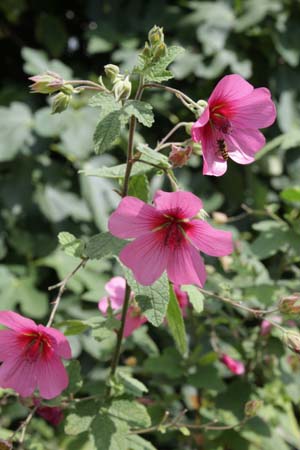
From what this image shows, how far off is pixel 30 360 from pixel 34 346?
2 cm

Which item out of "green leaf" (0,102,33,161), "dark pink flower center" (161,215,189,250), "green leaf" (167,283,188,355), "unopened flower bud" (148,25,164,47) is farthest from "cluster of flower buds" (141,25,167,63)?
"green leaf" (0,102,33,161)

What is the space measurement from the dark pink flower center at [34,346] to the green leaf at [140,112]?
332 millimetres

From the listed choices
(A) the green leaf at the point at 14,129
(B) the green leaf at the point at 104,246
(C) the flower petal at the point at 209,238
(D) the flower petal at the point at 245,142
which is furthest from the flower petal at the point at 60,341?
(A) the green leaf at the point at 14,129

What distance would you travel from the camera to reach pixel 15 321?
85 cm

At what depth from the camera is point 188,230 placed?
2.80 ft

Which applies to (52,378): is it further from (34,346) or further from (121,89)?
(121,89)

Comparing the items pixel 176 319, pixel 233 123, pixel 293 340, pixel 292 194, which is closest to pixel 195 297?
pixel 176 319

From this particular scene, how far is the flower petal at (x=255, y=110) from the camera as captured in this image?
0.82m

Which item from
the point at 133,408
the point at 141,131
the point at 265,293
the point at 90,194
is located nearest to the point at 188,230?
the point at 133,408

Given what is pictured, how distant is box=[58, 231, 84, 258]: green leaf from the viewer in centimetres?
89

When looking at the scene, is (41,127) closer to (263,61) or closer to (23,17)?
(23,17)

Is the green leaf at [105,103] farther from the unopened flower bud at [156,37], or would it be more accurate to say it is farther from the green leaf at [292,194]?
the green leaf at [292,194]

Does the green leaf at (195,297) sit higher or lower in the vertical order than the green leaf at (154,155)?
lower

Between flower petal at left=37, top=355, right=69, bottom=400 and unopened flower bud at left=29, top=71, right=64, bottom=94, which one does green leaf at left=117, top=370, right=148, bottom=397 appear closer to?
flower petal at left=37, top=355, right=69, bottom=400
